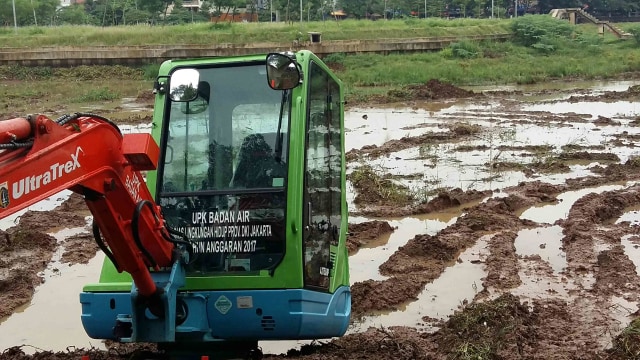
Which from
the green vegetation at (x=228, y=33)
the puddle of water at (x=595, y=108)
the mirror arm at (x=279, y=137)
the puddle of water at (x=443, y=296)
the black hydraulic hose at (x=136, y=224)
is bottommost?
the puddle of water at (x=595, y=108)

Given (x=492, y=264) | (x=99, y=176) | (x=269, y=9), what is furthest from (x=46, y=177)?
(x=269, y=9)

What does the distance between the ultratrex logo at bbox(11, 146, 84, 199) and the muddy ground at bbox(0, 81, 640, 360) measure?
6.45ft

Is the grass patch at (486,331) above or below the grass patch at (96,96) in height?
above

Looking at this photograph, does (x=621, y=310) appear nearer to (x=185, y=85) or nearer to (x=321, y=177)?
(x=321, y=177)

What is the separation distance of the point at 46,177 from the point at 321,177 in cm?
215

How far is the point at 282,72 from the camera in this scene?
458cm

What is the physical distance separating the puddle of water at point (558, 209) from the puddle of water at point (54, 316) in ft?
20.0

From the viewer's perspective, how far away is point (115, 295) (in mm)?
4691

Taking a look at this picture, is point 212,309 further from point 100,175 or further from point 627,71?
point 627,71

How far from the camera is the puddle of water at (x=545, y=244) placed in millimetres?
8695

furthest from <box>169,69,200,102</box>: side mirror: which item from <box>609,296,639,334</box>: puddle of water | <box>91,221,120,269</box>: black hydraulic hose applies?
<box>609,296,639,334</box>: puddle of water

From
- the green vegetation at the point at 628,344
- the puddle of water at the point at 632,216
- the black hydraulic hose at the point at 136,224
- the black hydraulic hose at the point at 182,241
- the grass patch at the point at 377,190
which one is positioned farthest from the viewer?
the grass patch at the point at 377,190

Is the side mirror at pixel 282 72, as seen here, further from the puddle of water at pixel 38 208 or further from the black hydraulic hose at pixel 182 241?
the puddle of water at pixel 38 208

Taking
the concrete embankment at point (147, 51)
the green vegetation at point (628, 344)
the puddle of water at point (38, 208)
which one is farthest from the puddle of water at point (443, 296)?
the concrete embankment at point (147, 51)
